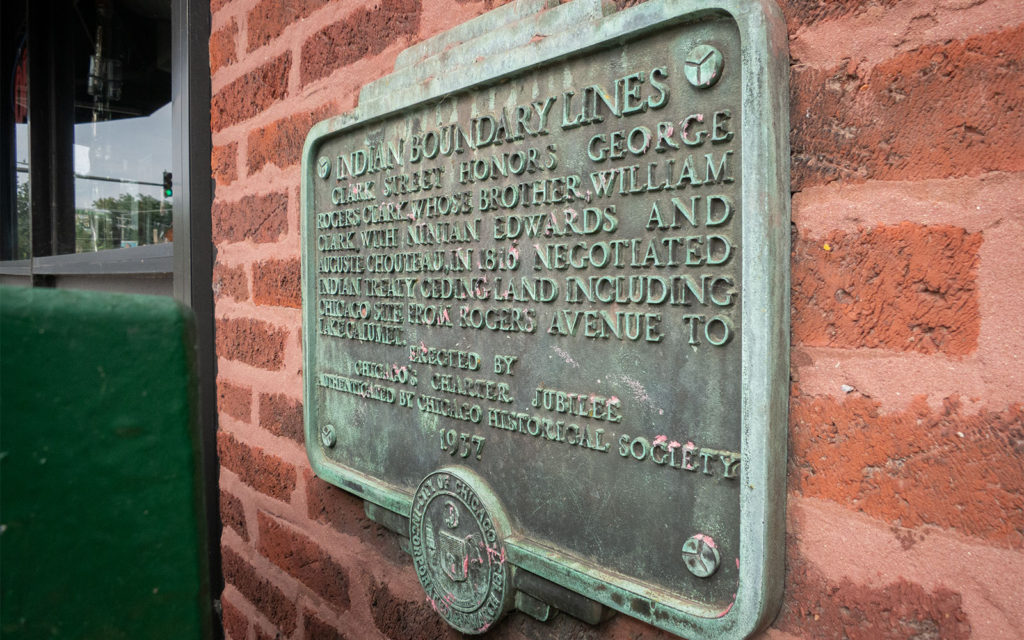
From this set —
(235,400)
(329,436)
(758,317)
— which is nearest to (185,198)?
(235,400)

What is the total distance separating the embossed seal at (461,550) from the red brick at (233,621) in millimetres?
1047

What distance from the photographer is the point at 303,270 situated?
4.99ft

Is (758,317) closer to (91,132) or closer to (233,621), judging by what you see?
(233,621)

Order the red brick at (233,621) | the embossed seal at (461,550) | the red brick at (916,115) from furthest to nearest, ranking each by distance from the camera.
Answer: the red brick at (233,621) < the embossed seal at (461,550) < the red brick at (916,115)

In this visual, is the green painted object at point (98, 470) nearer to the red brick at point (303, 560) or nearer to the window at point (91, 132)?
the red brick at point (303, 560)

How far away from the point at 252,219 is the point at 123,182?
1345 millimetres

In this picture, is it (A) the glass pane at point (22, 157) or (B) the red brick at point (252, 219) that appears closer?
(B) the red brick at point (252, 219)

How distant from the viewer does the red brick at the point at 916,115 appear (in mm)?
646

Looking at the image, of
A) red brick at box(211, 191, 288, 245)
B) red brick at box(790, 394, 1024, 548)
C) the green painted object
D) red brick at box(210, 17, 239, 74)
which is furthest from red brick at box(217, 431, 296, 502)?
red brick at box(790, 394, 1024, 548)

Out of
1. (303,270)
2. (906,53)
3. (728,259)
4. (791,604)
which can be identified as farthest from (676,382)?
(303,270)

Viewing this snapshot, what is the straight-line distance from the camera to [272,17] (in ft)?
5.53

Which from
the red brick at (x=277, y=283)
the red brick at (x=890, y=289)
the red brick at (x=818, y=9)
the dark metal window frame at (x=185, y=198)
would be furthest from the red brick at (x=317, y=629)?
the red brick at (x=818, y=9)

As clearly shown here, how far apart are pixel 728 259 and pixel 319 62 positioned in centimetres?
118

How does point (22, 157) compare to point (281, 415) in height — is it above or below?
above
